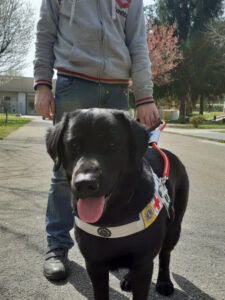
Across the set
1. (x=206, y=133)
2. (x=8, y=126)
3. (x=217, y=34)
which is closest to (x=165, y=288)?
(x=206, y=133)

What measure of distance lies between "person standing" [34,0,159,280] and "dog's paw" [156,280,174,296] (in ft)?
2.39

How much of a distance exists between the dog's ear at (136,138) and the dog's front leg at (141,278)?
2.06ft

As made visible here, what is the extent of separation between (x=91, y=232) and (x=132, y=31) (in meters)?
1.67

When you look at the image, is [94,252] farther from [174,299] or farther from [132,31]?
[132,31]

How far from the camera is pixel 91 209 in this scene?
175 centimetres

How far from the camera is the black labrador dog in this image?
180 centimetres

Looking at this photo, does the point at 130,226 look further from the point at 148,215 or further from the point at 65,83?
the point at 65,83

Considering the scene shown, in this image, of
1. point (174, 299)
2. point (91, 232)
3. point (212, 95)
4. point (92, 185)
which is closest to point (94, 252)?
point (91, 232)

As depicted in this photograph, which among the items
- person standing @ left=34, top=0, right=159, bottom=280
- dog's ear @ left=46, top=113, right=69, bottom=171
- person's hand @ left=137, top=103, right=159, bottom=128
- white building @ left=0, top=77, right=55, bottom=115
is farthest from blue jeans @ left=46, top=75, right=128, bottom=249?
white building @ left=0, top=77, right=55, bottom=115

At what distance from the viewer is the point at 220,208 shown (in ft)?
14.7

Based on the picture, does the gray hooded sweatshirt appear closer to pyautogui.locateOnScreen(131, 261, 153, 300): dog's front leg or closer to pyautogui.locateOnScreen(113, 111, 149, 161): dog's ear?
pyautogui.locateOnScreen(113, 111, 149, 161): dog's ear

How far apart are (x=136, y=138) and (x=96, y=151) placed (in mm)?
249

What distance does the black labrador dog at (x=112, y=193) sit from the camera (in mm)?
1797

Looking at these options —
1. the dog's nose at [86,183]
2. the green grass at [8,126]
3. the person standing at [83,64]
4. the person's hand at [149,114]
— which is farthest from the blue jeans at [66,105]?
the green grass at [8,126]
